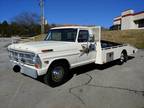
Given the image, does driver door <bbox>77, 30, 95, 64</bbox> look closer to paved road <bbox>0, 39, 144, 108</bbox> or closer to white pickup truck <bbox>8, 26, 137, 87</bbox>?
white pickup truck <bbox>8, 26, 137, 87</bbox>

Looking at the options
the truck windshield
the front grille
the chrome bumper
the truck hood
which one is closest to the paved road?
the chrome bumper

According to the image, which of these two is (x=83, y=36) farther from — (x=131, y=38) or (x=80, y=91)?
(x=131, y=38)

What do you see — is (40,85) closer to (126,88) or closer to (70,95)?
(70,95)

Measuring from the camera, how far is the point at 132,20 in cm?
4166

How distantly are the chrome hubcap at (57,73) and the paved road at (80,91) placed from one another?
0.32m

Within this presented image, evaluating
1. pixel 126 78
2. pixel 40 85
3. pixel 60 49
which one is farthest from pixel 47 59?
pixel 126 78

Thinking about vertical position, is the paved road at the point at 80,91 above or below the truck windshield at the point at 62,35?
below

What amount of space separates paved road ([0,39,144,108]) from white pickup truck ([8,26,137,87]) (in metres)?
0.52

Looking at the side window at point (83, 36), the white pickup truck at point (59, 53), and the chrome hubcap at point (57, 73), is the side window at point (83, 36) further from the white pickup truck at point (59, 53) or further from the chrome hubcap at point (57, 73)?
the chrome hubcap at point (57, 73)

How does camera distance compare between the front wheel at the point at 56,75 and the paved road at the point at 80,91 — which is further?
the front wheel at the point at 56,75

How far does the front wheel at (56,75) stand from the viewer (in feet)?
20.8

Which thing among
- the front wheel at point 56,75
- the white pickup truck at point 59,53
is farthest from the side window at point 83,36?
the front wheel at point 56,75

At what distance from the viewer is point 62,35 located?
25.7ft

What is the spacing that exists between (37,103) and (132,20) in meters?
40.1
